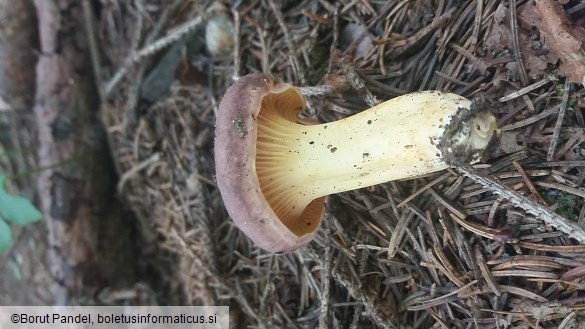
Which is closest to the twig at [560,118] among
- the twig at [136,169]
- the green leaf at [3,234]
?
the twig at [136,169]

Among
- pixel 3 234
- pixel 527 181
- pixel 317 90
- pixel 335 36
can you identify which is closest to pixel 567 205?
pixel 527 181

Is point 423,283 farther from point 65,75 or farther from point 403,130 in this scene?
point 65,75

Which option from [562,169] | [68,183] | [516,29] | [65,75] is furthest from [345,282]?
[65,75]

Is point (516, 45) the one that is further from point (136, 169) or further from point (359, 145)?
point (136, 169)

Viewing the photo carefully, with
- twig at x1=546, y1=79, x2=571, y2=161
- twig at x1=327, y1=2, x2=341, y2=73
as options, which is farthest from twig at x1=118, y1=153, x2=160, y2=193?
twig at x1=546, y1=79, x2=571, y2=161

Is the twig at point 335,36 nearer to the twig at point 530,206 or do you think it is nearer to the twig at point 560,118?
the twig at point 530,206

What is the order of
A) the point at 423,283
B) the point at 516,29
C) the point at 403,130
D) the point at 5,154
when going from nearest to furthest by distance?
the point at 403,130 < the point at 516,29 < the point at 423,283 < the point at 5,154
